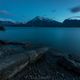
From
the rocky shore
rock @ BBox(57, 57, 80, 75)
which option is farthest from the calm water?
the rocky shore

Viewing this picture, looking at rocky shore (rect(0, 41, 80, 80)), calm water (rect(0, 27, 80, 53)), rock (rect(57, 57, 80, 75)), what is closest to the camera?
rocky shore (rect(0, 41, 80, 80))

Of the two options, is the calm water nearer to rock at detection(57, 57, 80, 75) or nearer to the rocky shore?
rock at detection(57, 57, 80, 75)

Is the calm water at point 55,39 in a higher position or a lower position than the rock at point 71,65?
lower

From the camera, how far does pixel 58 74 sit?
12945 mm

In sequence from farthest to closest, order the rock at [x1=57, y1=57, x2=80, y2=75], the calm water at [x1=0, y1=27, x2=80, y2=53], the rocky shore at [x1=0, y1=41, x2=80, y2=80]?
1. the calm water at [x1=0, y1=27, x2=80, y2=53]
2. the rock at [x1=57, y1=57, x2=80, y2=75]
3. the rocky shore at [x1=0, y1=41, x2=80, y2=80]

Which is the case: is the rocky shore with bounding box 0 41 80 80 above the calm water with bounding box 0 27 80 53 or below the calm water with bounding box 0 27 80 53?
above

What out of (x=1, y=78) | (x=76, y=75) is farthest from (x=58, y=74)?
(x=1, y=78)

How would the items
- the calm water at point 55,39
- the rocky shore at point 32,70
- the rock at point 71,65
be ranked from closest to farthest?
the rocky shore at point 32,70
the rock at point 71,65
the calm water at point 55,39

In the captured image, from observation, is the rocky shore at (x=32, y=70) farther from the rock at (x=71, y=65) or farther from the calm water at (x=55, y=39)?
the calm water at (x=55, y=39)

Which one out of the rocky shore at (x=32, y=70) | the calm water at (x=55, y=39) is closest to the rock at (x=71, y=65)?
the rocky shore at (x=32, y=70)

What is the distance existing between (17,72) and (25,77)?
106 centimetres

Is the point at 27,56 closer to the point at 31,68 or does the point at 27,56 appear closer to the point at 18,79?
the point at 31,68

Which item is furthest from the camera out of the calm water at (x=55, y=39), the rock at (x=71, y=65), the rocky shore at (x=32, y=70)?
the calm water at (x=55, y=39)

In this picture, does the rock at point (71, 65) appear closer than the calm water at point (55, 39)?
Yes
